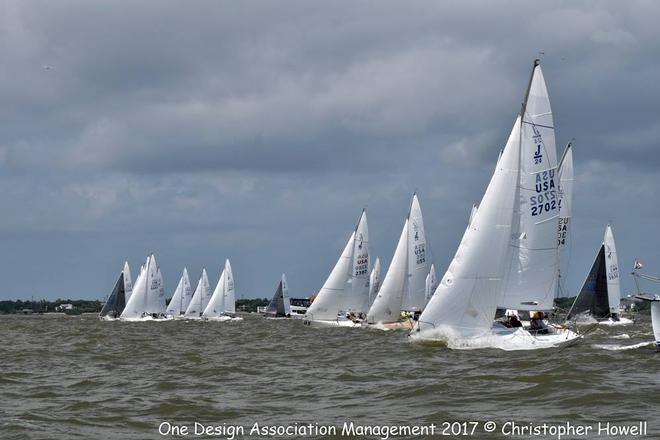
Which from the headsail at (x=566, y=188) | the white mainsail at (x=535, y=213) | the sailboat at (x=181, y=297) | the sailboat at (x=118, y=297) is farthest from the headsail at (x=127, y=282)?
the white mainsail at (x=535, y=213)

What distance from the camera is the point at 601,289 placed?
67562mm

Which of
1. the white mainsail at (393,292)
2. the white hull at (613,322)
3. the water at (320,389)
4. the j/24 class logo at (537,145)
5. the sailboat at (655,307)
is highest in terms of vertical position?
the j/24 class logo at (537,145)

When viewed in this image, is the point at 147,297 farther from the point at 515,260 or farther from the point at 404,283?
the point at 515,260

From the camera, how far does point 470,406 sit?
52.0 ft

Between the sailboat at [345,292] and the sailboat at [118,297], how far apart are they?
34.9m

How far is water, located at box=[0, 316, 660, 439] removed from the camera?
1474 centimetres

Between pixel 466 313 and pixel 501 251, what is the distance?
2.32 metres

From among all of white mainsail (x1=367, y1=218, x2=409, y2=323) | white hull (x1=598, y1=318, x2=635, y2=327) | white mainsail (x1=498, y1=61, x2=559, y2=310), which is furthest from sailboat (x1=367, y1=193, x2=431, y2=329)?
white mainsail (x1=498, y1=61, x2=559, y2=310)

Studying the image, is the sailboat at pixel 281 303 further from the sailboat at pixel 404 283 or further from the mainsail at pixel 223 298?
the sailboat at pixel 404 283

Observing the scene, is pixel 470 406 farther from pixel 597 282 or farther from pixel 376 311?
pixel 597 282

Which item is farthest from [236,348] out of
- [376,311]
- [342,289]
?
[342,289]

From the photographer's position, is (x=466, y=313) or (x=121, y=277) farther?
(x=121, y=277)

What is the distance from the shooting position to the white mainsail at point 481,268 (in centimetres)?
2944

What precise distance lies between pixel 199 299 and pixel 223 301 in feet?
15.1
